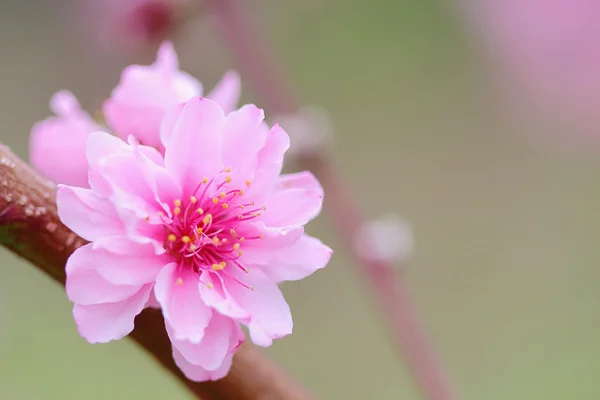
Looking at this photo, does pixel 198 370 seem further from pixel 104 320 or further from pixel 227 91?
pixel 227 91

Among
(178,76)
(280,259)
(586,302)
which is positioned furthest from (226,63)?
(280,259)

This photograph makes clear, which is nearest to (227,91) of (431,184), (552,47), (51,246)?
(51,246)

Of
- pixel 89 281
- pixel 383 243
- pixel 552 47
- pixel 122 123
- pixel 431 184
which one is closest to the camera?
pixel 89 281

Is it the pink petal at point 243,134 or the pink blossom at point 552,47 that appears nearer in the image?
the pink petal at point 243,134

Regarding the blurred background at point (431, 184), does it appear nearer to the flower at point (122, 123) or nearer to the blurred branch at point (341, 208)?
the blurred branch at point (341, 208)

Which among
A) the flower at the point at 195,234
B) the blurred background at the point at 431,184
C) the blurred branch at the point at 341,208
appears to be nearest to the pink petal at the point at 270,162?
the flower at the point at 195,234

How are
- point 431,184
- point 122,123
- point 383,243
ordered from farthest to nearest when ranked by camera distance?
point 431,184 → point 383,243 → point 122,123

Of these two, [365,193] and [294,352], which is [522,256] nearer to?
[365,193]

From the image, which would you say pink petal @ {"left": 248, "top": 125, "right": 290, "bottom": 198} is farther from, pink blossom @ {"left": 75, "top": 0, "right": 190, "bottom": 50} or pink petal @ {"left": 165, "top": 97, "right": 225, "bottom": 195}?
pink blossom @ {"left": 75, "top": 0, "right": 190, "bottom": 50}
